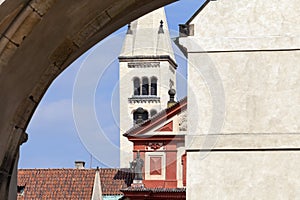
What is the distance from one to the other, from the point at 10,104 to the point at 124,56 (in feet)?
267

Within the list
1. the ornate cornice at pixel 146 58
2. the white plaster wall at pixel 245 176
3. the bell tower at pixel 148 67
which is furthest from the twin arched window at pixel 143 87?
the white plaster wall at pixel 245 176

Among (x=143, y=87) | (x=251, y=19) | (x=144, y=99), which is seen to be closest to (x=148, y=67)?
(x=143, y=87)

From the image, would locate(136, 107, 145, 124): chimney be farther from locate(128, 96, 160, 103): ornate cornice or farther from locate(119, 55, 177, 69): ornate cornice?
locate(119, 55, 177, 69): ornate cornice

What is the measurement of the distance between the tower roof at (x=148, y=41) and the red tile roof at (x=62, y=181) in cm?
3702

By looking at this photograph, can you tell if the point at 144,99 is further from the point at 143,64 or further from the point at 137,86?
the point at 143,64

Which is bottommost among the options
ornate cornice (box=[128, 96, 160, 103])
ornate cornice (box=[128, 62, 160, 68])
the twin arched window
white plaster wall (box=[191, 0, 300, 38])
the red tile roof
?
white plaster wall (box=[191, 0, 300, 38])

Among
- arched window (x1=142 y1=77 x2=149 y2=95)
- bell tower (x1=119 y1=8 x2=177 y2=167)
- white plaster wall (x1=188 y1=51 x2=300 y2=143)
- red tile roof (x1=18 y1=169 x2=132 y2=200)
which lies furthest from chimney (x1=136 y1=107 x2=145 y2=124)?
arched window (x1=142 y1=77 x2=149 y2=95)

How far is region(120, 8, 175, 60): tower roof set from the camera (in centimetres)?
8019

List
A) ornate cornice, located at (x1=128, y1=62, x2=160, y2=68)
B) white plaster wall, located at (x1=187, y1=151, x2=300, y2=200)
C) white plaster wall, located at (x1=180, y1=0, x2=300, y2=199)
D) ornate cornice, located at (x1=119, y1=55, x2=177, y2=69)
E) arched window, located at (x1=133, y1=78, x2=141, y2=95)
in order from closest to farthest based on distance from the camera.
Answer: white plaster wall, located at (x1=187, y1=151, x2=300, y2=200) → white plaster wall, located at (x1=180, y1=0, x2=300, y2=199) → ornate cornice, located at (x1=119, y1=55, x2=177, y2=69) → ornate cornice, located at (x1=128, y1=62, x2=160, y2=68) → arched window, located at (x1=133, y1=78, x2=141, y2=95)

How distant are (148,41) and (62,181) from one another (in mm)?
45301

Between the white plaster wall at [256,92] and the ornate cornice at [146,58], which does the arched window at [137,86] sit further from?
the white plaster wall at [256,92]

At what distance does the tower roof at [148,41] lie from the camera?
8019 cm

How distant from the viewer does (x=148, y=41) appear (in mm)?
85375

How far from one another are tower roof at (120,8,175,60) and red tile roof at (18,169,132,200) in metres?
37.0
